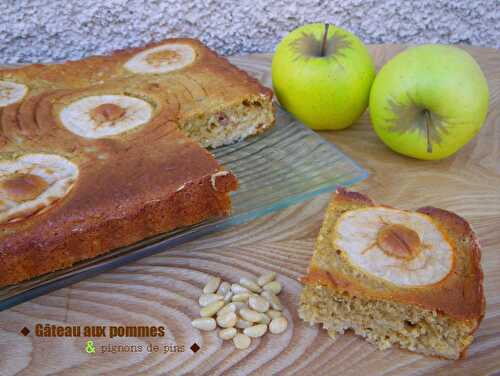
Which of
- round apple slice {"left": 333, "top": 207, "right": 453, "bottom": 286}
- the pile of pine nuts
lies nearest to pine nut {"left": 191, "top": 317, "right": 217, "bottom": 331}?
the pile of pine nuts

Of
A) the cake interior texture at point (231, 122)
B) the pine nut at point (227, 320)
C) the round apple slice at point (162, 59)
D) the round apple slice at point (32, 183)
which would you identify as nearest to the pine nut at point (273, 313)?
the pine nut at point (227, 320)

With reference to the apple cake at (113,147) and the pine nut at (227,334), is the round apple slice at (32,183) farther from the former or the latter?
the pine nut at (227,334)

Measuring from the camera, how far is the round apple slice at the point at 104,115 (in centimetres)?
201

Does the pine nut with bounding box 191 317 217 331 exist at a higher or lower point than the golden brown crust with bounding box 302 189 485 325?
lower

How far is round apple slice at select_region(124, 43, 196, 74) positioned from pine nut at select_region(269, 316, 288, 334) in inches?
54.3

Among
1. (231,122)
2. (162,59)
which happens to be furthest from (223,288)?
(162,59)

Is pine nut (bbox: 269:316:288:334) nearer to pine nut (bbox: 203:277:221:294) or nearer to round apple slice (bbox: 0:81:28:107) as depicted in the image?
→ pine nut (bbox: 203:277:221:294)

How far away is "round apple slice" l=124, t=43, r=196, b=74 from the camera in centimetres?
246

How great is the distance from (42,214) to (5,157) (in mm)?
351

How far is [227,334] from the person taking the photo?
148cm

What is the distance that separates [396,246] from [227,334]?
1.76ft

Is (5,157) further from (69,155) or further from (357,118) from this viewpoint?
(357,118)

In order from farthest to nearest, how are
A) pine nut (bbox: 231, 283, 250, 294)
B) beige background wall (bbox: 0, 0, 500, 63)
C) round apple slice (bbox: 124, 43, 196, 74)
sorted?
1. beige background wall (bbox: 0, 0, 500, 63)
2. round apple slice (bbox: 124, 43, 196, 74)
3. pine nut (bbox: 231, 283, 250, 294)

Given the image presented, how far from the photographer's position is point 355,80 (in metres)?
2.23
